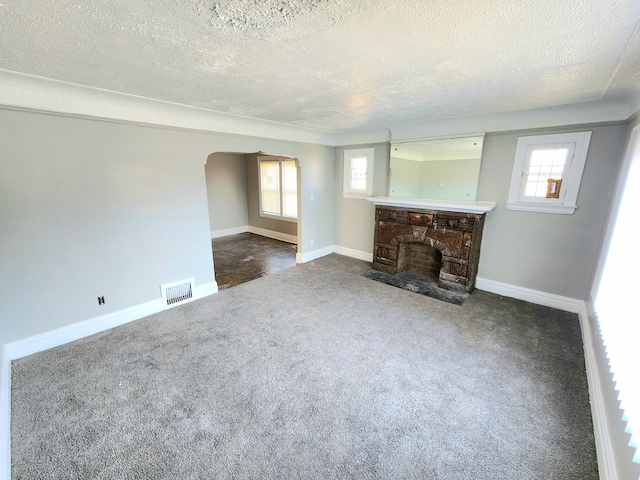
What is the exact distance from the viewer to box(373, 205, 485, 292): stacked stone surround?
Answer: 137 inches

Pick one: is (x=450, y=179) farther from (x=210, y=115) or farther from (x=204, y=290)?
(x=204, y=290)

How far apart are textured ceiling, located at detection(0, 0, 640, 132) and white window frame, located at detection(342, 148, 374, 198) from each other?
6.99 feet

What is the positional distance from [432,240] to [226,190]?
17.0 ft

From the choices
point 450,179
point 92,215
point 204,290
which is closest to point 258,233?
point 204,290

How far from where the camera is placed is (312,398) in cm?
192

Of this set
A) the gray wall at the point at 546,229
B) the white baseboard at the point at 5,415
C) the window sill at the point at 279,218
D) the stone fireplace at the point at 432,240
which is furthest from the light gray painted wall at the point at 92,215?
the gray wall at the point at 546,229

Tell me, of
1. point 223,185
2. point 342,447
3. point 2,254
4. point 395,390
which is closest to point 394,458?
point 342,447

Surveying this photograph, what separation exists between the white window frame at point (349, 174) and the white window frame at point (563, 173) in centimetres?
210

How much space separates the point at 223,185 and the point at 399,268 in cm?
482

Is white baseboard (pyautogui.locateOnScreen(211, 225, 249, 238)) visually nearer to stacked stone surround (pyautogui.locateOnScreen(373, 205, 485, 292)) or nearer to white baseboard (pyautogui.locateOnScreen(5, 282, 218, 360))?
white baseboard (pyautogui.locateOnScreen(5, 282, 218, 360))

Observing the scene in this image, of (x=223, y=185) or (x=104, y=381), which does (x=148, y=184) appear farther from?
(x=223, y=185)

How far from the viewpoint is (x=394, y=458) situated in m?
1.51

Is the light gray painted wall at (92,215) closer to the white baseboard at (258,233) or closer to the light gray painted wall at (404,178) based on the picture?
the light gray painted wall at (404,178)

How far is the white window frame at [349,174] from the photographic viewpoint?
4660mm
